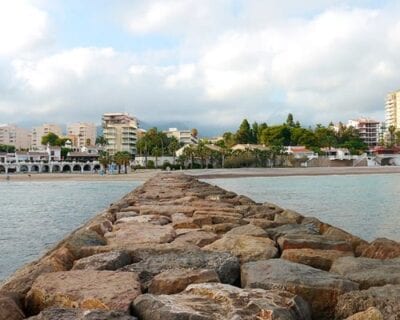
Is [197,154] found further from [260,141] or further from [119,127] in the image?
[119,127]

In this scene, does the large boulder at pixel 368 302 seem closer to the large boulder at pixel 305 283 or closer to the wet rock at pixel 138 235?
the large boulder at pixel 305 283

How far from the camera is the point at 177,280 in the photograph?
419cm

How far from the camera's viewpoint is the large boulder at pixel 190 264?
4.79 m

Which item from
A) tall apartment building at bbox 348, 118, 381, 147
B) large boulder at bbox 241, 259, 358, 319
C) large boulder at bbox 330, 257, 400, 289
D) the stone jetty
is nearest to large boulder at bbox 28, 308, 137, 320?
the stone jetty

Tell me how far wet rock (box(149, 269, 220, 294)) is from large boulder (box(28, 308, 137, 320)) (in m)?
0.72

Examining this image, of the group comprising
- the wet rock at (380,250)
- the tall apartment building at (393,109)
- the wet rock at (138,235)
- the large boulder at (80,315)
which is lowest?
the wet rock at (380,250)

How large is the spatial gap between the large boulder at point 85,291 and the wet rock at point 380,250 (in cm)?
315

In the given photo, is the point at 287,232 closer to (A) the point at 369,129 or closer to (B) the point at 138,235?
(B) the point at 138,235

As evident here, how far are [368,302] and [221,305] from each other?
1044 millimetres

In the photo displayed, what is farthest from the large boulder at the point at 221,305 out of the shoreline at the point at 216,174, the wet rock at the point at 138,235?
the shoreline at the point at 216,174

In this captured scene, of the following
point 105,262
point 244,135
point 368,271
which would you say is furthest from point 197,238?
point 244,135

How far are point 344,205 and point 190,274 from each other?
21556 millimetres

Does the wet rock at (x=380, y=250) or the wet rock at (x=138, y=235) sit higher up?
the wet rock at (x=138, y=235)

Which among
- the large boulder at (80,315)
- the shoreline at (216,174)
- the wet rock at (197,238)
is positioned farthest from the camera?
the shoreline at (216,174)
